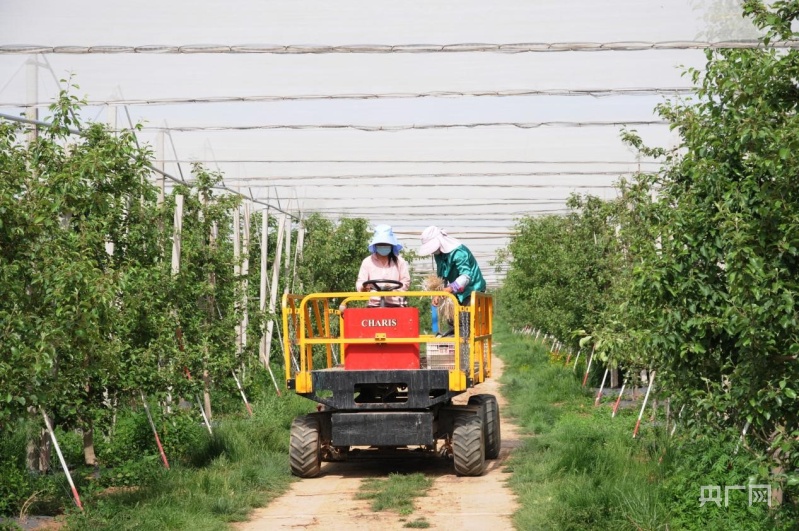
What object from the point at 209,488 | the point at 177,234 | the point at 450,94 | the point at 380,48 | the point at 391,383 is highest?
the point at 380,48

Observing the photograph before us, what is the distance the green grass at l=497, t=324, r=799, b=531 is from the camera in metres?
7.41

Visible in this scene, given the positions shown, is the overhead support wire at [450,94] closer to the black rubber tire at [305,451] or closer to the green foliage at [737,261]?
the black rubber tire at [305,451]

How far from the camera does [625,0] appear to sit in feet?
39.7

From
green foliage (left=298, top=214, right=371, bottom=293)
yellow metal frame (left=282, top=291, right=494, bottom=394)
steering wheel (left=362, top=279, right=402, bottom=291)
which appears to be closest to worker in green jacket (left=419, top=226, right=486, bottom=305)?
yellow metal frame (left=282, top=291, right=494, bottom=394)

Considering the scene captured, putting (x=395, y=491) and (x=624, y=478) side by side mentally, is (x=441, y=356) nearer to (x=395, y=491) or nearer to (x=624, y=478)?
(x=395, y=491)

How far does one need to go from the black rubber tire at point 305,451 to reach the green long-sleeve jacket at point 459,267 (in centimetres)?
225

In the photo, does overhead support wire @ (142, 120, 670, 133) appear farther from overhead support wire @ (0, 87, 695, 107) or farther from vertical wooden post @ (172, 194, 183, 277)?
vertical wooden post @ (172, 194, 183, 277)

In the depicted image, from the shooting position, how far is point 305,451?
430 inches

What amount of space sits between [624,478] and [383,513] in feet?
6.46

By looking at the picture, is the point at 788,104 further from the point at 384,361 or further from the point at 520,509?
the point at 384,361

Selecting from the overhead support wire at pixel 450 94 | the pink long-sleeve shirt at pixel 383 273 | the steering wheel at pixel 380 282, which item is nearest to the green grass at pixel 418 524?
the steering wheel at pixel 380 282

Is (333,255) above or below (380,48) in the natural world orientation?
below

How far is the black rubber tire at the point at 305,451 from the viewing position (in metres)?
10.9

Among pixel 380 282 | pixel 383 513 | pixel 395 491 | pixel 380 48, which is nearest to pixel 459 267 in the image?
pixel 380 282
